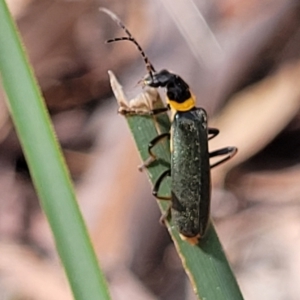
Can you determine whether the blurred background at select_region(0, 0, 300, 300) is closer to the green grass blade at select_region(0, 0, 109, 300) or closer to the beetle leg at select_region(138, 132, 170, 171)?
the beetle leg at select_region(138, 132, 170, 171)

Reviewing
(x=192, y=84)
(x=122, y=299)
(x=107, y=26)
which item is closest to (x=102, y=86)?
(x=107, y=26)

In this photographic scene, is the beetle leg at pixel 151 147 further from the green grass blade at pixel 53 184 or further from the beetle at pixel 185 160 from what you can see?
the green grass blade at pixel 53 184

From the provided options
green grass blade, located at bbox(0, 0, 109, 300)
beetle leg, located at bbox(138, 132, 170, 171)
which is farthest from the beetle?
green grass blade, located at bbox(0, 0, 109, 300)

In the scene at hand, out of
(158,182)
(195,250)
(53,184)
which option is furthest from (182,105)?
(53,184)

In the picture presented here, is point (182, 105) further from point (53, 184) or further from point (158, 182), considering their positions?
point (53, 184)

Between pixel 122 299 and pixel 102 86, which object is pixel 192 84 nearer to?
pixel 102 86

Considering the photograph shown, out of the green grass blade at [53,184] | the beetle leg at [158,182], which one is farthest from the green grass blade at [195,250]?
the green grass blade at [53,184]
